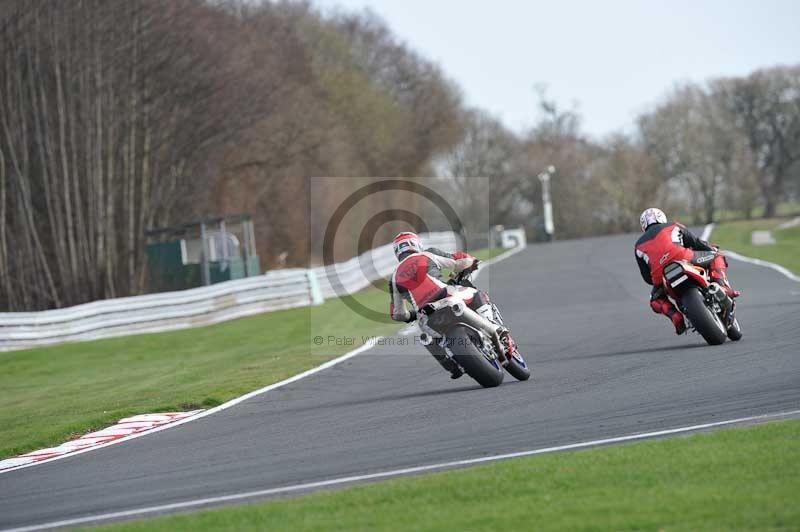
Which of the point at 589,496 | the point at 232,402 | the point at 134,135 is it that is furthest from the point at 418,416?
the point at 134,135

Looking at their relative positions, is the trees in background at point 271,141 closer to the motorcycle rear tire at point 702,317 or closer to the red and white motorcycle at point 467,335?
the red and white motorcycle at point 467,335

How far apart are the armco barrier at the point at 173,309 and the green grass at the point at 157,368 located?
0.62 meters

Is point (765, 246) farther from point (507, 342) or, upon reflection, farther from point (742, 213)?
point (742, 213)

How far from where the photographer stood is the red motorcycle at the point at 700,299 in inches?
496

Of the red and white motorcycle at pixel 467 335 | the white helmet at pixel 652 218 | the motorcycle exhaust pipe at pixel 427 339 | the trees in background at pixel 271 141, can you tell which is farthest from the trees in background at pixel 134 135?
the red and white motorcycle at pixel 467 335

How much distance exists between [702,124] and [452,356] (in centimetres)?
7987

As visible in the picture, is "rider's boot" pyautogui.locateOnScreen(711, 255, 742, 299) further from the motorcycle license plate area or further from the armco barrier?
the armco barrier

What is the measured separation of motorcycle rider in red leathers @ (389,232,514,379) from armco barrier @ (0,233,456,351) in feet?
48.6

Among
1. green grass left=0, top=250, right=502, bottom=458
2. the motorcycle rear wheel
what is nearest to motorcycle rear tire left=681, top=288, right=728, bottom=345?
the motorcycle rear wheel

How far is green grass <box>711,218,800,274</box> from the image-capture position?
3219cm

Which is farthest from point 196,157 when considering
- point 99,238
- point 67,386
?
point 67,386

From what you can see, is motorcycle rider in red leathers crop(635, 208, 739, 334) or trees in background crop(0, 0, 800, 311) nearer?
motorcycle rider in red leathers crop(635, 208, 739, 334)

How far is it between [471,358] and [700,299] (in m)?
2.93

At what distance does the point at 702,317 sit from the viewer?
1263 centimetres
